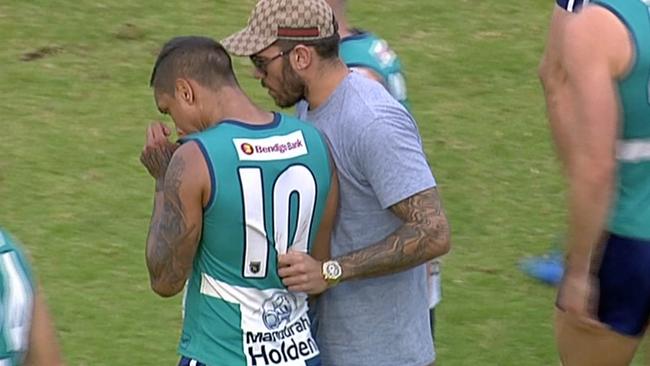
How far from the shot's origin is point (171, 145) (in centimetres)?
480

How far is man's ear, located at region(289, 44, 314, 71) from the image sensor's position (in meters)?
4.81

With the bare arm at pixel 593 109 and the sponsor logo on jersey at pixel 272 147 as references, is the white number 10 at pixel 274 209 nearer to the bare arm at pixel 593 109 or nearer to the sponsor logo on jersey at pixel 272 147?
the sponsor logo on jersey at pixel 272 147

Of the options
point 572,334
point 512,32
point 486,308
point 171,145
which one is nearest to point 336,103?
point 171,145

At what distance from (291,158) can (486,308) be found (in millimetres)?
2774

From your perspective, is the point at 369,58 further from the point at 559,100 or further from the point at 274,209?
the point at 274,209

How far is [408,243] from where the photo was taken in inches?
186

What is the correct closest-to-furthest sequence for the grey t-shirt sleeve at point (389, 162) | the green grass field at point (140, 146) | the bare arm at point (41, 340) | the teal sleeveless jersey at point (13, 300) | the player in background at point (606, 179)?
the teal sleeveless jersey at point (13, 300) < the bare arm at point (41, 340) < the grey t-shirt sleeve at point (389, 162) < the player in background at point (606, 179) < the green grass field at point (140, 146)

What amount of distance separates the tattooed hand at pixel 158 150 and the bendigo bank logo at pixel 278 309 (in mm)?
499

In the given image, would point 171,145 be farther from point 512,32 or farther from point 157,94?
point 512,32

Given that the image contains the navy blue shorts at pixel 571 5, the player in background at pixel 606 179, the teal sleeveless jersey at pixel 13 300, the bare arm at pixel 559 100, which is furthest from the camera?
the navy blue shorts at pixel 571 5

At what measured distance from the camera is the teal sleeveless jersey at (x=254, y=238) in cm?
456

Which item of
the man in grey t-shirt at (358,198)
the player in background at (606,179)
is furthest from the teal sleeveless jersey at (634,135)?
the man in grey t-shirt at (358,198)

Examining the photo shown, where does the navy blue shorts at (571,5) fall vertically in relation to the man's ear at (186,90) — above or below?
below

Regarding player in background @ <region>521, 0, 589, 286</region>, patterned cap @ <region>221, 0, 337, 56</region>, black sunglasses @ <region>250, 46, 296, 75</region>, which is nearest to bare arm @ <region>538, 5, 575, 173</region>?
player in background @ <region>521, 0, 589, 286</region>
